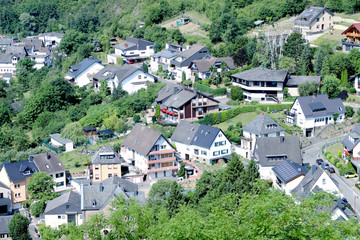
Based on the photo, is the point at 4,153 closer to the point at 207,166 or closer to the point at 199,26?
the point at 207,166

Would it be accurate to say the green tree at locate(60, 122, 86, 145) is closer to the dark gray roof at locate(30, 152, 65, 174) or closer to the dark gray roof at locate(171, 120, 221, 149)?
the dark gray roof at locate(30, 152, 65, 174)

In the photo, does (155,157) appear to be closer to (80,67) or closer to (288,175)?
(288,175)

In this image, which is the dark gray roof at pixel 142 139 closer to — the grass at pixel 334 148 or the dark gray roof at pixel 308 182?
the dark gray roof at pixel 308 182

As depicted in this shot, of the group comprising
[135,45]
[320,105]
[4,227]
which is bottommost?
[4,227]

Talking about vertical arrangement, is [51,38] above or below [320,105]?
below

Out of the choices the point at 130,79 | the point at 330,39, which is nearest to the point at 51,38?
the point at 130,79
